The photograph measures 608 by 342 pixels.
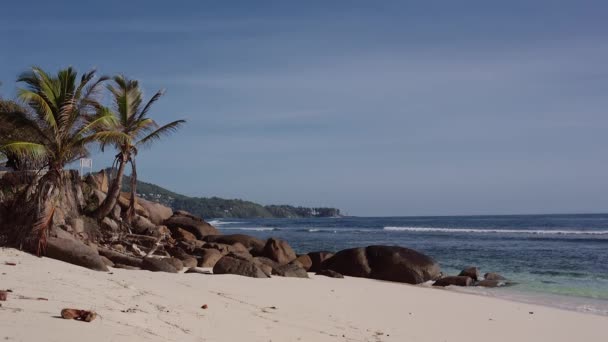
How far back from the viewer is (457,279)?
18.1m

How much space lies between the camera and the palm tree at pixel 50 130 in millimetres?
14953

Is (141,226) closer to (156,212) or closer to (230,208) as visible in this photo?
(156,212)

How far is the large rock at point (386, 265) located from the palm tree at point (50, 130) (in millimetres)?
9161

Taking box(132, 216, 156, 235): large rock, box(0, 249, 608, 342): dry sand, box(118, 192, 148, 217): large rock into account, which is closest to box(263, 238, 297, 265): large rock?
box(132, 216, 156, 235): large rock

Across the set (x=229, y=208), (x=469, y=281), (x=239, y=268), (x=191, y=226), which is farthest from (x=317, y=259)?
(x=229, y=208)

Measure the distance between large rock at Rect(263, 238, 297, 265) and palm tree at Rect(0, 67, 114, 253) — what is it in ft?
25.4

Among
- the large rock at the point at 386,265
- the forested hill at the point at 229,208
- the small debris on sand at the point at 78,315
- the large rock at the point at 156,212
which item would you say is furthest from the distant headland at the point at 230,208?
the small debris on sand at the point at 78,315

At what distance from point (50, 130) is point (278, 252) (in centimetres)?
931

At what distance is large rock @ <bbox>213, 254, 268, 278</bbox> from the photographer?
1480cm

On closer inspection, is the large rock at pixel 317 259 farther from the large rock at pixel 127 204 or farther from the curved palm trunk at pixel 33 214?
the curved palm trunk at pixel 33 214

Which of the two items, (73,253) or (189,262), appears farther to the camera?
(189,262)

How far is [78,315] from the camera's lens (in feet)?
20.9

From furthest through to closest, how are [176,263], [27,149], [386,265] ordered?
[386,265] < [176,263] < [27,149]

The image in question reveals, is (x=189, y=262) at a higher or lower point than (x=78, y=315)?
lower
